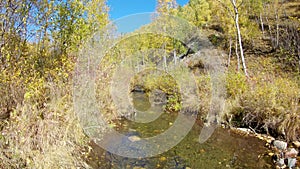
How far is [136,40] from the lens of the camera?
27438mm

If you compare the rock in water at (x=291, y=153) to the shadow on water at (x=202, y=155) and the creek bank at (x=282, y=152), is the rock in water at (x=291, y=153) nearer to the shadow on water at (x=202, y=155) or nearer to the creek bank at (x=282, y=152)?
the creek bank at (x=282, y=152)

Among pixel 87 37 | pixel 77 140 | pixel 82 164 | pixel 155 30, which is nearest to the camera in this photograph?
pixel 82 164

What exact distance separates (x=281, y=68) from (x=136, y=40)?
14775mm

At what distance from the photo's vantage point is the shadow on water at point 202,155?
574cm

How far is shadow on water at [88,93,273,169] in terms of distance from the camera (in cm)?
574

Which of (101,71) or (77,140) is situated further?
(101,71)

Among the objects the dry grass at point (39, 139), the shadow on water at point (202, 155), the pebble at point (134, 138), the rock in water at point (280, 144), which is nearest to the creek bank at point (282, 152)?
the rock in water at point (280, 144)

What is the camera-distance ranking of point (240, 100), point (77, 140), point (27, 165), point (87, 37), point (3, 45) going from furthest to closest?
point (240, 100) < point (87, 37) < point (77, 140) < point (3, 45) < point (27, 165)

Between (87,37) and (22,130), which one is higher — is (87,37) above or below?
above

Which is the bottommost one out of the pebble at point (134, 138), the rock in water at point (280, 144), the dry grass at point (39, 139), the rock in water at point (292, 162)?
the rock in water at point (292, 162)

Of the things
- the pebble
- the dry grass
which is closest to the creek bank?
the pebble

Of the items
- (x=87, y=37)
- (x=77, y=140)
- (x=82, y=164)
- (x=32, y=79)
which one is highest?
(x=87, y=37)

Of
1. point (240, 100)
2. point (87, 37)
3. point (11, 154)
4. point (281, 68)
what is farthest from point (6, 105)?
point (281, 68)

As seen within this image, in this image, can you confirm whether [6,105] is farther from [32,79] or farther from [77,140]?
[77,140]
